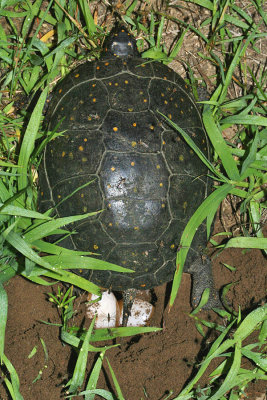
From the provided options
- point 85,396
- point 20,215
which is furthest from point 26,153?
point 85,396

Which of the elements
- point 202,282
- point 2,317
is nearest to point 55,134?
point 2,317

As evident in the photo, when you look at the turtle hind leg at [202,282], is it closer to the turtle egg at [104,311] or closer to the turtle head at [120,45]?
the turtle egg at [104,311]

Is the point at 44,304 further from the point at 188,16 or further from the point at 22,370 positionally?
the point at 188,16

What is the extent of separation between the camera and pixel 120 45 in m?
2.72

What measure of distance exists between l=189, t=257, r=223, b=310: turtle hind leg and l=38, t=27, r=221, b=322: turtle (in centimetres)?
12

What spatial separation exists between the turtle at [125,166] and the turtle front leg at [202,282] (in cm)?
12

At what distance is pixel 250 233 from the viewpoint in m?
3.00

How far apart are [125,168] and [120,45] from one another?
2.85 feet

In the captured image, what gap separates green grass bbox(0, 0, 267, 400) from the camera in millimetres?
2504

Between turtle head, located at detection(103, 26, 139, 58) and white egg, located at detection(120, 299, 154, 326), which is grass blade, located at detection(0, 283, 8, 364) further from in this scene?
turtle head, located at detection(103, 26, 139, 58)

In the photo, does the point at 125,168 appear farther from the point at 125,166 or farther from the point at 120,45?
the point at 120,45

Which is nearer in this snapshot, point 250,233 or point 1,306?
point 1,306

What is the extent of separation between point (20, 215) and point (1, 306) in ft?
1.71

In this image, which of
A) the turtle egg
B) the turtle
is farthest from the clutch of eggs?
the turtle
